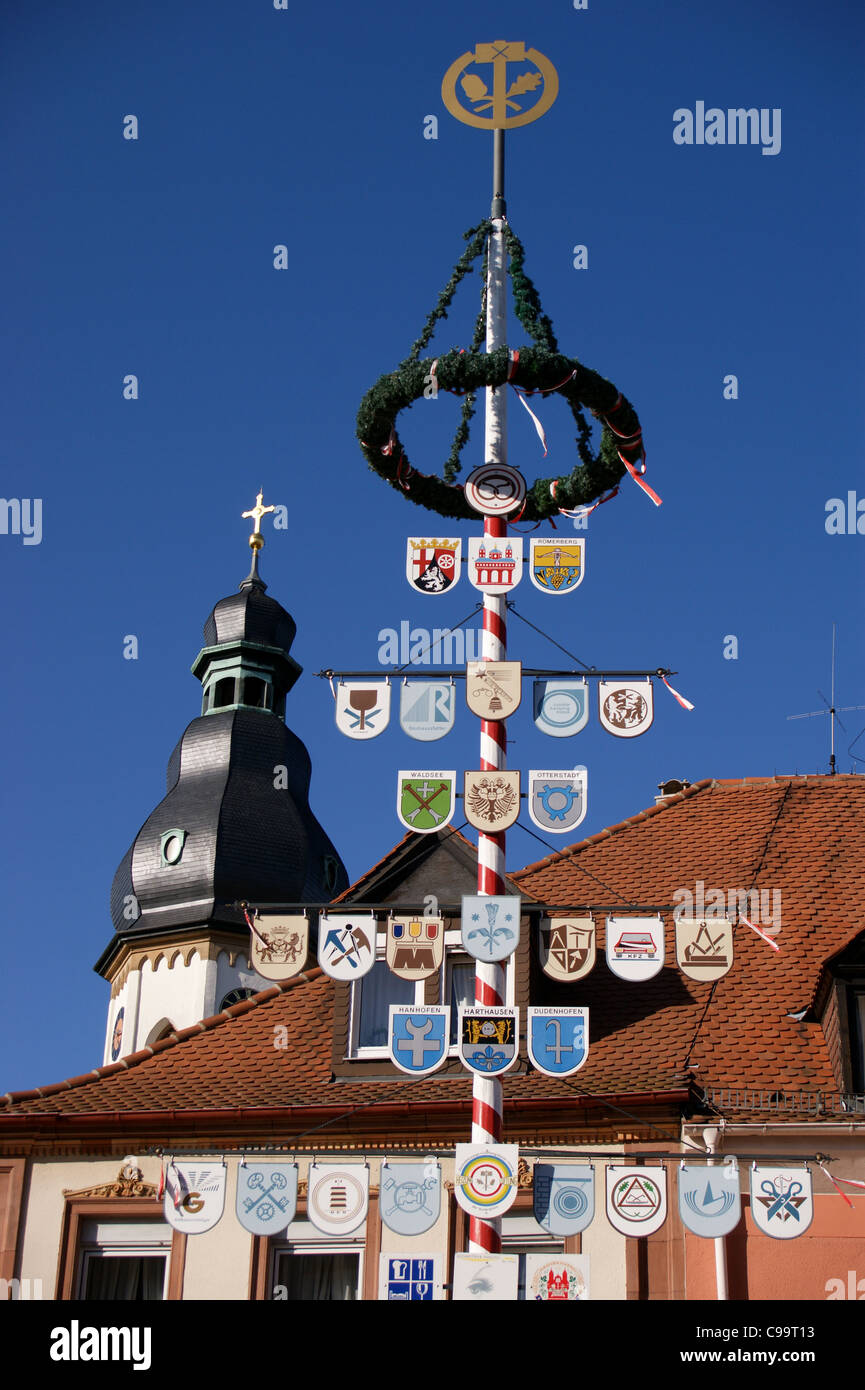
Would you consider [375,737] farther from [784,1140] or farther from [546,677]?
[784,1140]

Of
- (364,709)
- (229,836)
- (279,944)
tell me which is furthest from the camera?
(229,836)

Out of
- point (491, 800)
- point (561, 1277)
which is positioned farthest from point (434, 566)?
point (561, 1277)

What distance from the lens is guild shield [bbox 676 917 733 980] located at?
15742 millimetres

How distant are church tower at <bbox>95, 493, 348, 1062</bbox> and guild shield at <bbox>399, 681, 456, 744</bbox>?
2617cm

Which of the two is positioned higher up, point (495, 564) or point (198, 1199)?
point (495, 564)

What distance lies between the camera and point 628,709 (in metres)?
15.9

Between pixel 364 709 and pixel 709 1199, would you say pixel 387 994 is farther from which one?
pixel 709 1199

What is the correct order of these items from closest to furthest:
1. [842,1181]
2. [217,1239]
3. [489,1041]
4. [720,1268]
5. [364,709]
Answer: [489,1041], [364,709], [720,1268], [842,1181], [217,1239]

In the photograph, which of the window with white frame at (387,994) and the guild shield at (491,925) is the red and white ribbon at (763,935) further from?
the guild shield at (491,925)

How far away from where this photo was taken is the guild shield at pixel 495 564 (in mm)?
15609

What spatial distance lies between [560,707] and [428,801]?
1.31 m

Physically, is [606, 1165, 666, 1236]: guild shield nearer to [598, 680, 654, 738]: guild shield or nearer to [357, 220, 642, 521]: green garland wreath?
[598, 680, 654, 738]: guild shield

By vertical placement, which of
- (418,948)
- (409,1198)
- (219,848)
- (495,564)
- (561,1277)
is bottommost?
(561,1277)
